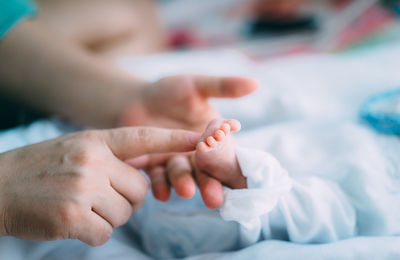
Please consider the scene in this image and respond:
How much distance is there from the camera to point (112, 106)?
2.12 feet

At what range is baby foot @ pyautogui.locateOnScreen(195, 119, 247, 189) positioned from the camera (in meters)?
0.36

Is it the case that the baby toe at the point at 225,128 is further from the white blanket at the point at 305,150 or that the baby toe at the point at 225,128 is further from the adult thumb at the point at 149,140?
the white blanket at the point at 305,150

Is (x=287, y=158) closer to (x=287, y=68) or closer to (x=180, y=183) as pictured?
(x=180, y=183)

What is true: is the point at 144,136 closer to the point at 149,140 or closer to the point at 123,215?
the point at 149,140

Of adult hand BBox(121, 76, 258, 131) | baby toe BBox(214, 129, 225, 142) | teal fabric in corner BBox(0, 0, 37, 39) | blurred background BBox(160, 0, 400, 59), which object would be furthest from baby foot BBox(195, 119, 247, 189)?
blurred background BBox(160, 0, 400, 59)

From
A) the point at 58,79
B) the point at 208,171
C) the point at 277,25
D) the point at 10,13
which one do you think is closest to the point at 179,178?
the point at 208,171

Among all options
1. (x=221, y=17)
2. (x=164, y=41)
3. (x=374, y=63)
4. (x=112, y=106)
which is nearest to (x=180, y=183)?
(x=112, y=106)

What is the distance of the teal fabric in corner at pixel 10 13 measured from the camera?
2.03 ft

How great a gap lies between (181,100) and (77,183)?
0.25 metres

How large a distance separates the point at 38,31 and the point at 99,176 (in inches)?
19.7

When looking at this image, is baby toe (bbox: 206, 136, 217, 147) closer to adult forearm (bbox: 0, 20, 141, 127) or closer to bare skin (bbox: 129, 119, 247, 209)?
bare skin (bbox: 129, 119, 247, 209)

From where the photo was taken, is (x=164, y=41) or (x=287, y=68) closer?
(x=287, y=68)

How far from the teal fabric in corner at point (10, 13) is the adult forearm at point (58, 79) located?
4cm

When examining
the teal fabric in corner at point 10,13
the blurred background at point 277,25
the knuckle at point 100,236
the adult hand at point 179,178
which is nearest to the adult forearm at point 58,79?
the teal fabric in corner at point 10,13
